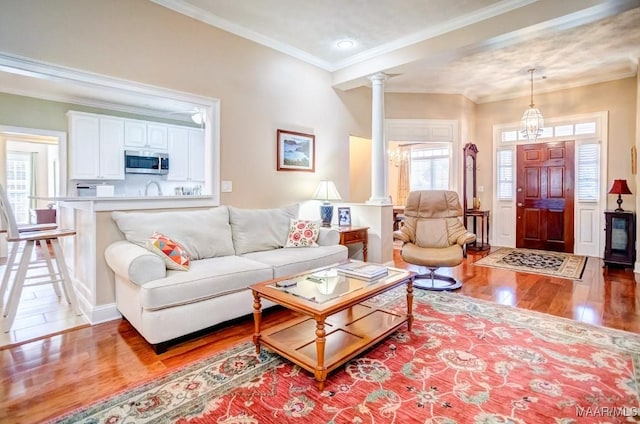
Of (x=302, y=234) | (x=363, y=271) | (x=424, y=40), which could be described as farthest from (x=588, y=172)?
(x=363, y=271)

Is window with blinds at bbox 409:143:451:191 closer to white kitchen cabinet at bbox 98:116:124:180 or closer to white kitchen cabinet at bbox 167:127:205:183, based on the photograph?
white kitchen cabinet at bbox 167:127:205:183

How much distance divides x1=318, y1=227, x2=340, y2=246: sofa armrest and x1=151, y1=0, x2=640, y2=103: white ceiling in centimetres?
222

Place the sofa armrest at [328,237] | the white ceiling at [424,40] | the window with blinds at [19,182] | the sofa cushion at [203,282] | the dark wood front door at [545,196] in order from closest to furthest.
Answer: the sofa cushion at [203,282], the white ceiling at [424,40], the sofa armrest at [328,237], the dark wood front door at [545,196], the window with blinds at [19,182]

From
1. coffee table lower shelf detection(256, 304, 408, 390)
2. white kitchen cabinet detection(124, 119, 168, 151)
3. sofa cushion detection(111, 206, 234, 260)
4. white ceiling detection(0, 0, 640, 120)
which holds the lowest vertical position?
coffee table lower shelf detection(256, 304, 408, 390)

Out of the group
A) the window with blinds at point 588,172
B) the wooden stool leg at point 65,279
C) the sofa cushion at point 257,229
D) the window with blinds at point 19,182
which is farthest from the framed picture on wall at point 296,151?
the window with blinds at point 19,182

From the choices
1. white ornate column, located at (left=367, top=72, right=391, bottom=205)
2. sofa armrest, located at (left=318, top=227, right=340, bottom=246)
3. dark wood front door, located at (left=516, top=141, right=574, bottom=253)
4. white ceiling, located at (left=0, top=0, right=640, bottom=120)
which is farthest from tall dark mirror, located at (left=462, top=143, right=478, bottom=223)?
sofa armrest, located at (left=318, top=227, right=340, bottom=246)

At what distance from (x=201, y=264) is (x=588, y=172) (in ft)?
20.2

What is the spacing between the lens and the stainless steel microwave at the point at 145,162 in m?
5.22

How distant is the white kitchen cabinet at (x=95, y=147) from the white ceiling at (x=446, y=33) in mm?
2760

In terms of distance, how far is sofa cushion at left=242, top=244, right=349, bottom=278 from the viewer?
9.51 ft

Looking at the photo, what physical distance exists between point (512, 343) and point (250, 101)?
3493mm

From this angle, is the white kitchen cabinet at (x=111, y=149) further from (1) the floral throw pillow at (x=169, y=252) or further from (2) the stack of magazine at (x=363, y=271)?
(2) the stack of magazine at (x=363, y=271)

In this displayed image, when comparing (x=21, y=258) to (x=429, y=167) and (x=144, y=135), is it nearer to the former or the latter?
(x=144, y=135)

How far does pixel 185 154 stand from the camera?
5.81 m
